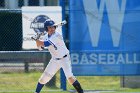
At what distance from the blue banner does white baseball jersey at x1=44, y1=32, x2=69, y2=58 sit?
2.31m

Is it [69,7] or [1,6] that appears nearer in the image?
[69,7]

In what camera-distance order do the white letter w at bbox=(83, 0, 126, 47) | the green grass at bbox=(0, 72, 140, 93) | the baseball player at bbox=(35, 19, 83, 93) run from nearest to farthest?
the baseball player at bbox=(35, 19, 83, 93) < the white letter w at bbox=(83, 0, 126, 47) < the green grass at bbox=(0, 72, 140, 93)

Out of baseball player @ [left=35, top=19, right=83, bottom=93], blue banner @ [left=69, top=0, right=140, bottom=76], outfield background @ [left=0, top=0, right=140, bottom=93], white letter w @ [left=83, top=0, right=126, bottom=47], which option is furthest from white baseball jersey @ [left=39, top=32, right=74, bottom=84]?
white letter w @ [left=83, top=0, right=126, bottom=47]

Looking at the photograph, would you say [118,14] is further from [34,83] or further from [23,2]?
[23,2]

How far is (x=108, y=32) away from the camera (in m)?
14.5

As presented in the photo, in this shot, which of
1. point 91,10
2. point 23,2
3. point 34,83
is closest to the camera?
point 91,10

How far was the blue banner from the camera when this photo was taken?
47.4 ft

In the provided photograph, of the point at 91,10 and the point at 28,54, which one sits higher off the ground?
the point at 91,10

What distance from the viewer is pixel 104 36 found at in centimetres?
1450

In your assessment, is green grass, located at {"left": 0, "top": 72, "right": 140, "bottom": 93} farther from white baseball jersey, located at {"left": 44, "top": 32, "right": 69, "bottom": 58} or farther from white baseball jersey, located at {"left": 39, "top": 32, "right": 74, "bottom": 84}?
white baseball jersey, located at {"left": 44, "top": 32, "right": 69, "bottom": 58}

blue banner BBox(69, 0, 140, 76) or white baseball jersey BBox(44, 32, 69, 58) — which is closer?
white baseball jersey BBox(44, 32, 69, 58)

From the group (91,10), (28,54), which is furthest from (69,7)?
(28,54)

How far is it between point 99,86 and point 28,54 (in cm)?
204

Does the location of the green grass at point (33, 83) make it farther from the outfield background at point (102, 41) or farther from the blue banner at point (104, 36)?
the blue banner at point (104, 36)
